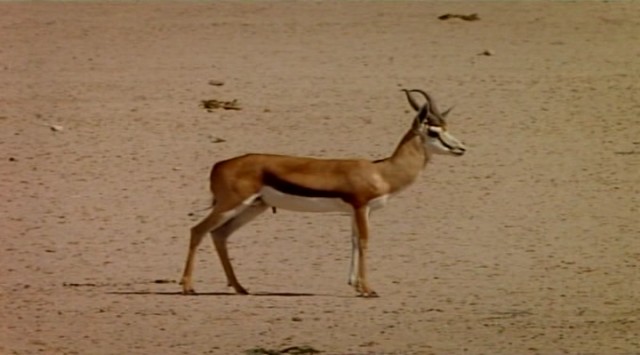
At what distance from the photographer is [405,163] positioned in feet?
47.2

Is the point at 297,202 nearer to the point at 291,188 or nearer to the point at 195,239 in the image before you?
the point at 291,188

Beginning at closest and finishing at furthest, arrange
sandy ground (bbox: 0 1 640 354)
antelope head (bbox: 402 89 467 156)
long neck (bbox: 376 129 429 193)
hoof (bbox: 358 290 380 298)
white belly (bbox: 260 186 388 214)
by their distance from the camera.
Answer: sandy ground (bbox: 0 1 640 354), hoof (bbox: 358 290 380 298), white belly (bbox: 260 186 388 214), long neck (bbox: 376 129 429 193), antelope head (bbox: 402 89 467 156)

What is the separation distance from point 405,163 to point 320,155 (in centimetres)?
391

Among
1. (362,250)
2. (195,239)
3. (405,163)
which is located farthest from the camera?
(405,163)

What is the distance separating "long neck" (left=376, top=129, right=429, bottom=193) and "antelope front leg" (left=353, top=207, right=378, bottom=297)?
36 cm

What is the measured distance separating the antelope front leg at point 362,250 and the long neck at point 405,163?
359 mm

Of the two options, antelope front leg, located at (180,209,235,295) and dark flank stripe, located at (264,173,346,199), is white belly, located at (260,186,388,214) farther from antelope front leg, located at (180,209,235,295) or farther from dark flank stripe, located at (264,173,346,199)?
antelope front leg, located at (180,209,235,295)

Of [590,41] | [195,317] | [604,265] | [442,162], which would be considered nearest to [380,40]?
[590,41]

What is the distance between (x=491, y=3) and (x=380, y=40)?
8.85ft

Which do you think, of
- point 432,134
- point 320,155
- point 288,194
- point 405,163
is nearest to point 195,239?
point 288,194

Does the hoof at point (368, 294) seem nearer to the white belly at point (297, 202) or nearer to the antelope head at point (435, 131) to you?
the white belly at point (297, 202)

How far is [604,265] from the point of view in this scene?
1450cm

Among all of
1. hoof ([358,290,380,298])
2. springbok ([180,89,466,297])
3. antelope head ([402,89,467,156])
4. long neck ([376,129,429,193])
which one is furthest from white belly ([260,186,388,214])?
antelope head ([402,89,467,156])

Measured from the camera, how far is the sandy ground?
42.1 ft
